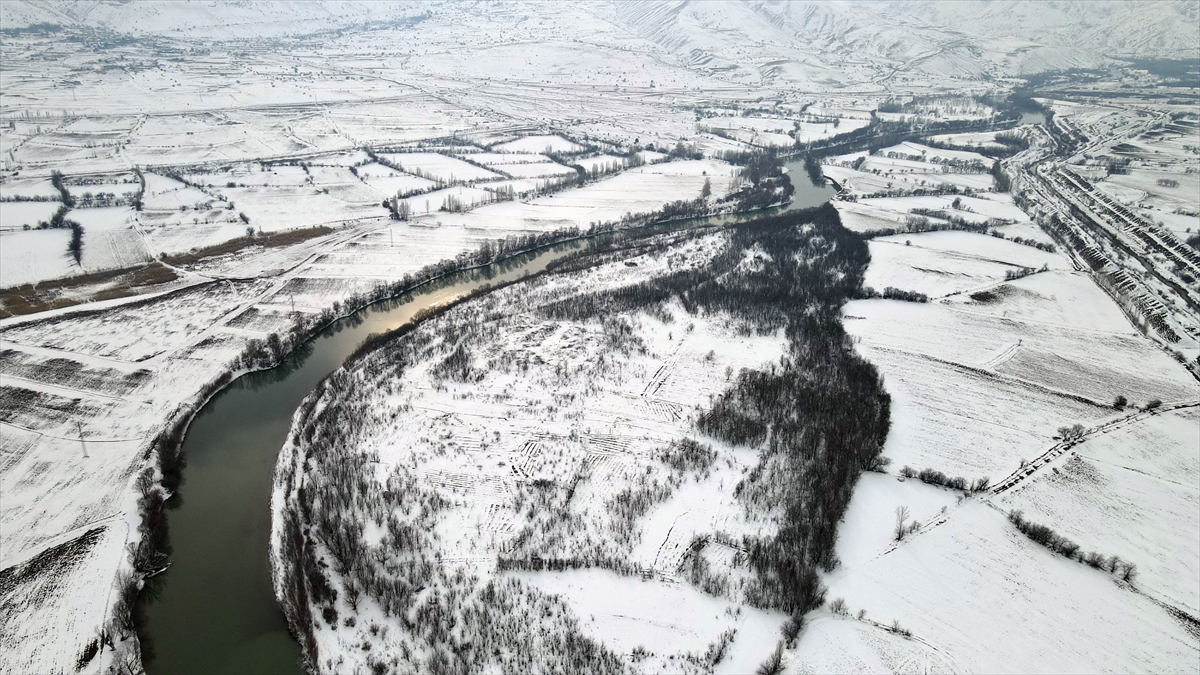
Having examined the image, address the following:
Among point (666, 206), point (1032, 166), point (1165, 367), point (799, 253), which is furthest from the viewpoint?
point (1032, 166)

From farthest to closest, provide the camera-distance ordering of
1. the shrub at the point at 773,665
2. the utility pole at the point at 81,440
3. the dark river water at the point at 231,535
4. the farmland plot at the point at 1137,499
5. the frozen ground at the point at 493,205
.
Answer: the utility pole at the point at 81,440
the frozen ground at the point at 493,205
the farmland plot at the point at 1137,499
the dark river water at the point at 231,535
the shrub at the point at 773,665

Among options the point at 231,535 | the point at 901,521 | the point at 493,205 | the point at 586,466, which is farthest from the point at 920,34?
the point at 231,535

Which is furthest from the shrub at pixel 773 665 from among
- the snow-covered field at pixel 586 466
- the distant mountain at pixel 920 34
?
the distant mountain at pixel 920 34

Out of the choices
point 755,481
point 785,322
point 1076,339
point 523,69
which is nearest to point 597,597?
point 755,481

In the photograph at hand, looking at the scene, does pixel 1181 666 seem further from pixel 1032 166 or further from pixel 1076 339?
pixel 1032 166

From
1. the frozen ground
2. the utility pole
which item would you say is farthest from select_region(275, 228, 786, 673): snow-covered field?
the utility pole

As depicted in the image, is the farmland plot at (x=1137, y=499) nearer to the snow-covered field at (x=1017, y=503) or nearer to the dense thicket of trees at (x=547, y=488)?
the snow-covered field at (x=1017, y=503)

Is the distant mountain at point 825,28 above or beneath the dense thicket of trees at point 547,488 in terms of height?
above

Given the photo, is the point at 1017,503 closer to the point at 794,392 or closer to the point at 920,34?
the point at 794,392
